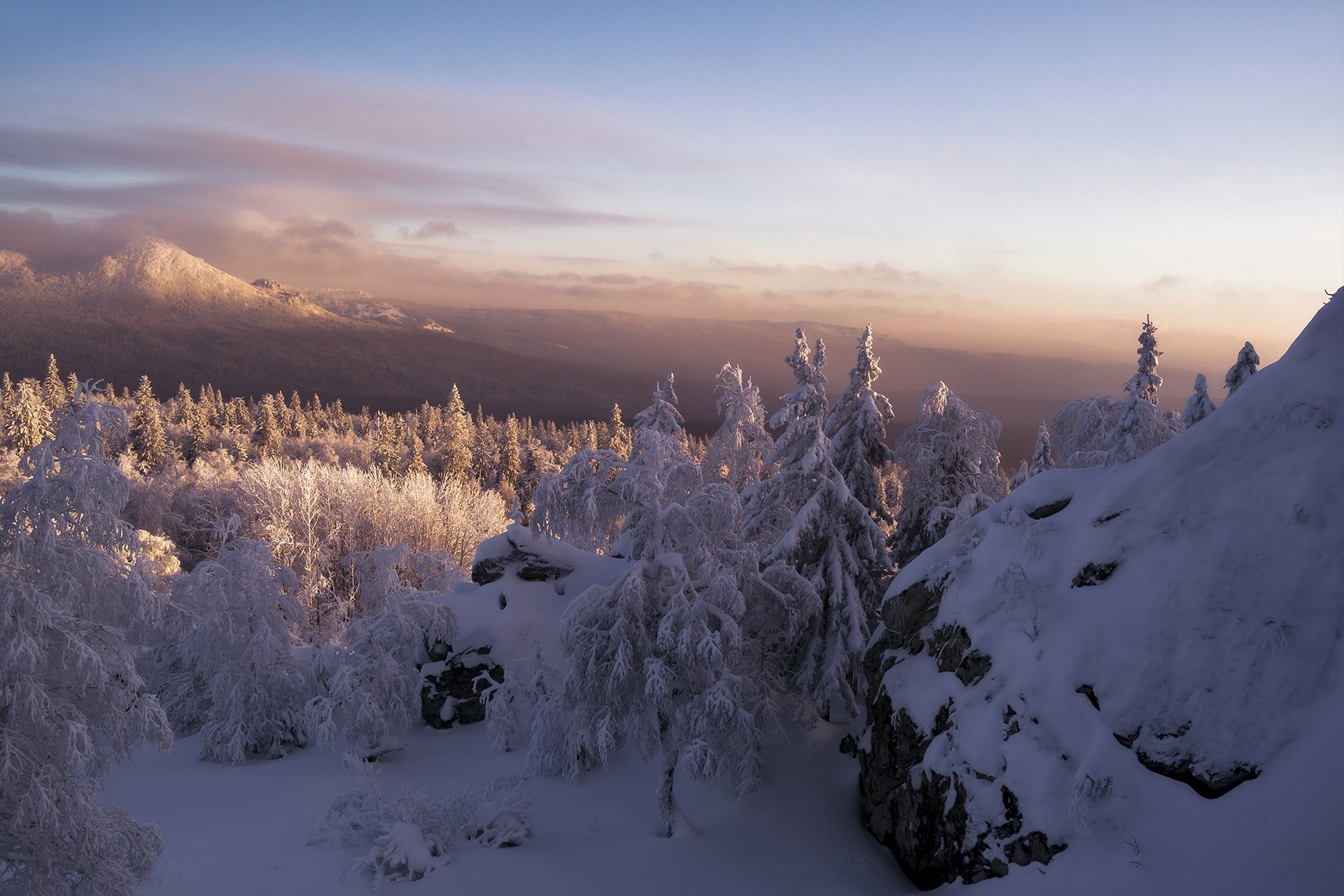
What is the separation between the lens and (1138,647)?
35.1 ft

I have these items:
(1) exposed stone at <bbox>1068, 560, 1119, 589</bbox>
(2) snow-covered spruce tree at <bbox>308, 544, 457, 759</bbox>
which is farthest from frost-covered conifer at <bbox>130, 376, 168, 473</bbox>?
(1) exposed stone at <bbox>1068, 560, 1119, 589</bbox>

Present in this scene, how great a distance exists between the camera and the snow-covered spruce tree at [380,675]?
1770 centimetres

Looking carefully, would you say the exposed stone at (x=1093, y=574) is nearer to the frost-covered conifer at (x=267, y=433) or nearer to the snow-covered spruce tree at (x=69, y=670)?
the snow-covered spruce tree at (x=69, y=670)

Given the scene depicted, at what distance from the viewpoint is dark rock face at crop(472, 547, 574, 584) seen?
22.5 meters

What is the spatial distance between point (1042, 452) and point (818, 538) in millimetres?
13903

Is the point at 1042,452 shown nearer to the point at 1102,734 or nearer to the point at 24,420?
the point at 1102,734

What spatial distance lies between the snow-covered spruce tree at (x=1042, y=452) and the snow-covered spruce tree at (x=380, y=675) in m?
21.1

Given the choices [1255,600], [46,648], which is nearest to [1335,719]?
[1255,600]

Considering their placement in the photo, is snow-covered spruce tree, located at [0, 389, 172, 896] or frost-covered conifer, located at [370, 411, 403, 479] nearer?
snow-covered spruce tree, located at [0, 389, 172, 896]

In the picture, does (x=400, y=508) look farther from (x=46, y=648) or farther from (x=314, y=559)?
(x=46, y=648)

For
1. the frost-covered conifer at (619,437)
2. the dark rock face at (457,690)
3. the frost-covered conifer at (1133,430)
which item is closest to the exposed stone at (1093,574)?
the frost-covered conifer at (1133,430)

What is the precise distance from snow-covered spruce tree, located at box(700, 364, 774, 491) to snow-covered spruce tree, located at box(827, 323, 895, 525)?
1.96 meters

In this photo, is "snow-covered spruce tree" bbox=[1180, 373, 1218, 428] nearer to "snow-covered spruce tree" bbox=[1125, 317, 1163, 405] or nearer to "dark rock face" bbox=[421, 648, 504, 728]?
"snow-covered spruce tree" bbox=[1125, 317, 1163, 405]

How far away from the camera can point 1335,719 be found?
876cm
